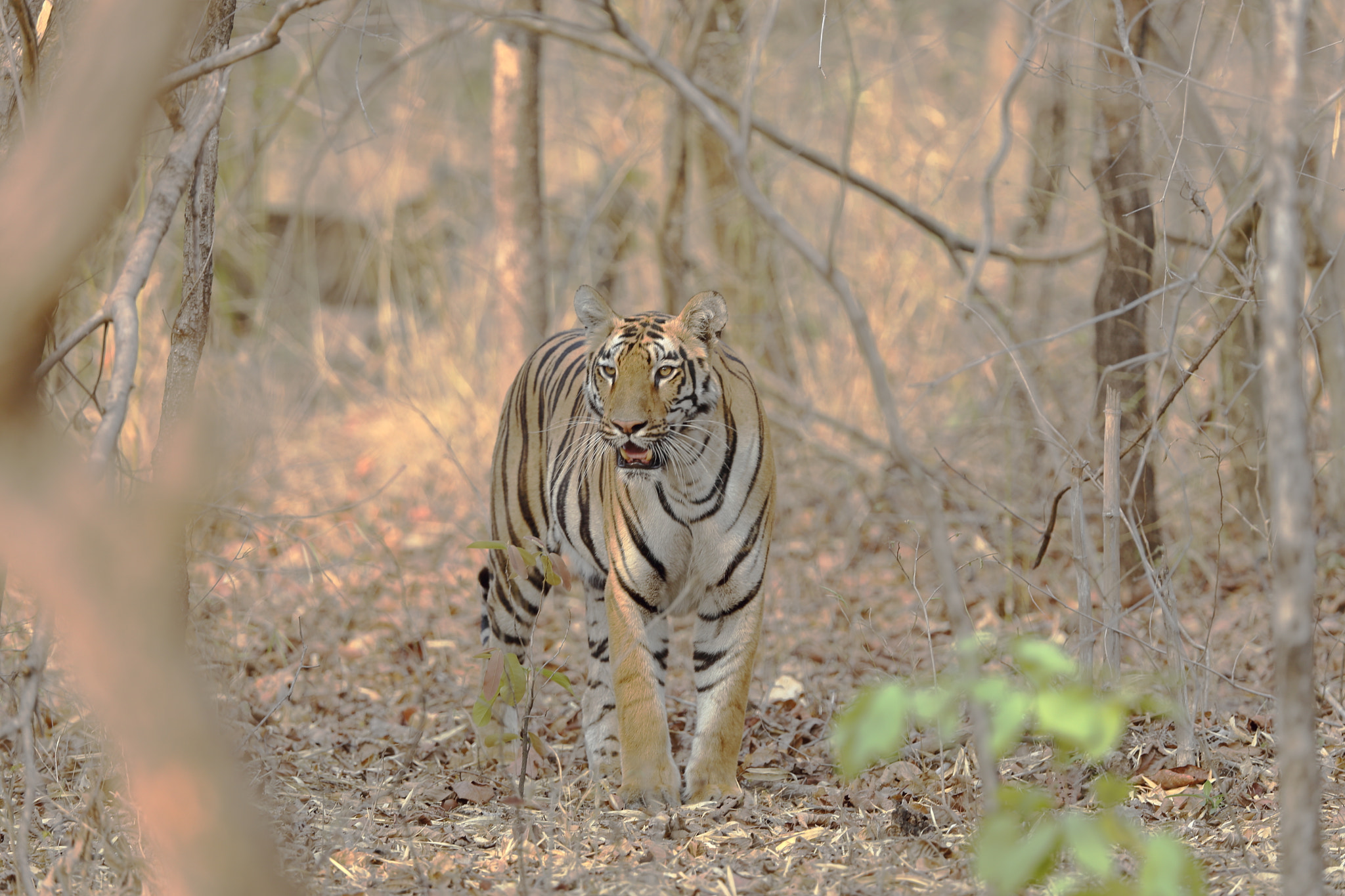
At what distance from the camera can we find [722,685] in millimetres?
3891

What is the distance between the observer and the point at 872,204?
834 centimetres

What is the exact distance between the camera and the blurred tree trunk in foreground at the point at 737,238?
770 cm

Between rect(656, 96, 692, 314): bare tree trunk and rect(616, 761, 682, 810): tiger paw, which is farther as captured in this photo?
rect(656, 96, 692, 314): bare tree trunk

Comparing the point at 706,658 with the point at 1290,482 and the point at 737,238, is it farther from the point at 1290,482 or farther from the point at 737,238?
the point at 737,238

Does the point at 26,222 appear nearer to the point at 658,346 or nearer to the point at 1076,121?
the point at 658,346

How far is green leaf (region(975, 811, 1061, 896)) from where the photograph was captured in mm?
1735

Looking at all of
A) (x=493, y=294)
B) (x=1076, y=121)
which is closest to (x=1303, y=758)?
(x=493, y=294)

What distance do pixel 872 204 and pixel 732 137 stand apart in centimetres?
642

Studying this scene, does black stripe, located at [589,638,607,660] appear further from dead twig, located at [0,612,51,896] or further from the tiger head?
dead twig, located at [0,612,51,896]

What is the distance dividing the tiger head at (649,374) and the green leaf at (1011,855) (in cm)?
204

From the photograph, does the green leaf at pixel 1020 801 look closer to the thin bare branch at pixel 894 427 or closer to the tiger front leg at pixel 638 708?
the thin bare branch at pixel 894 427

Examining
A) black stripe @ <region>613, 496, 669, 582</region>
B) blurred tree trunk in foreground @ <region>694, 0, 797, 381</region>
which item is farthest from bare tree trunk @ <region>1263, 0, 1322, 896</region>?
blurred tree trunk in foreground @ <region>694, 0, 797, 381</region>

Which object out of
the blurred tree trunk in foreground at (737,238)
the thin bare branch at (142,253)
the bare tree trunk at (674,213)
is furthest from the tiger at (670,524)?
the blurred tree trunk in foreground at (737,238)

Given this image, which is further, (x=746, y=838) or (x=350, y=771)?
(x=350, y=771)
